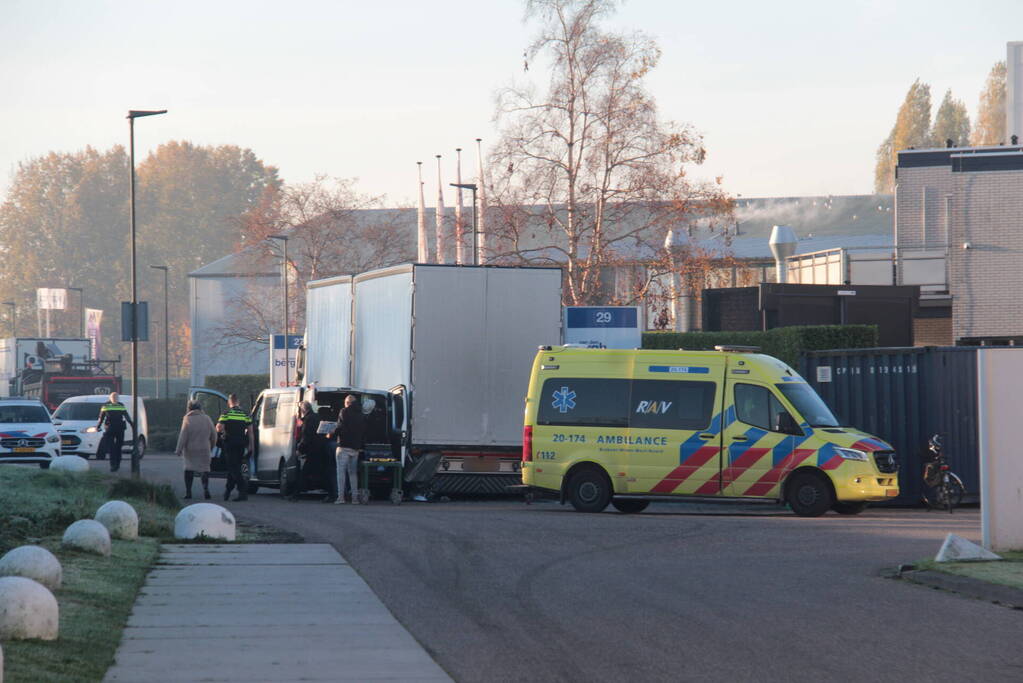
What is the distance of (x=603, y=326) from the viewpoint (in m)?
25.5

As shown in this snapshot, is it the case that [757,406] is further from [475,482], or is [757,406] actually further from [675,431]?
[475,482]

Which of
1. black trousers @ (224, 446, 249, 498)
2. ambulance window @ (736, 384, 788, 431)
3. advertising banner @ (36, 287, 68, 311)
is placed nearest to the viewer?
ambulance window @ (736, 384, 788, 431)

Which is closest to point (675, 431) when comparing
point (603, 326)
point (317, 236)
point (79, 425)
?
point (603, 326)

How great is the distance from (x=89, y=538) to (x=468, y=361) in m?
10.1

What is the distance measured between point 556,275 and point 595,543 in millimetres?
8031

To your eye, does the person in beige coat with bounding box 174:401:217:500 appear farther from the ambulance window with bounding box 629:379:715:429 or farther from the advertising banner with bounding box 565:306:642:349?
the ambulance window with bounding box 629:379:715:429

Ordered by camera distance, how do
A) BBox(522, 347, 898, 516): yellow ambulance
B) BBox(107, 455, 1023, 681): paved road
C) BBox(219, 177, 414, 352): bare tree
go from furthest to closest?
BBox(219, 177, 414, 352): bare tree → BBox(522, 347, 898, 516): yellow ambulance → BBox(107, 455, 1023, 681): paved road

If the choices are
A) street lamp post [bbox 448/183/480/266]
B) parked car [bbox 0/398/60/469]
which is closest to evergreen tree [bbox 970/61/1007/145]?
street lamp post [bbox 448/183/480/266]

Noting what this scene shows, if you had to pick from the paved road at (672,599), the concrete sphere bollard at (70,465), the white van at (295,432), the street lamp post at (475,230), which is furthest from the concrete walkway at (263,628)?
the street lamp post at (475,230)

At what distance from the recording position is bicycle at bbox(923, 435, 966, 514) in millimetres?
22188

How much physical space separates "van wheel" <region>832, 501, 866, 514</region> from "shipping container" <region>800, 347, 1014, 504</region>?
2197 mm

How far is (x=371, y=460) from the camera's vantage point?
77.6 feet

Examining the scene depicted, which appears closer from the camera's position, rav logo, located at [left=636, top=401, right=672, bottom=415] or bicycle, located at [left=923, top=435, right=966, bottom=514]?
rav logo, located at [left=636, top=401, right=672, bottom=415]

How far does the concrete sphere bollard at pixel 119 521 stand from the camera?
15711 millimetres
